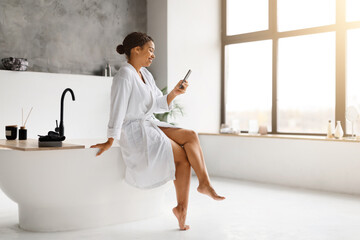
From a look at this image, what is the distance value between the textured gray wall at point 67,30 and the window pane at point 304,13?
5.50ft

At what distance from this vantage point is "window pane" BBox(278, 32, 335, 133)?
4844 millimetres

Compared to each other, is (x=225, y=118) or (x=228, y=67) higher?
(x=228, y=67)

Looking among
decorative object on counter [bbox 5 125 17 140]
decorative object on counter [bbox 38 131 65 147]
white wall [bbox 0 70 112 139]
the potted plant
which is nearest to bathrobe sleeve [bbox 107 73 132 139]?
decorative object on counter [bbox 38 131 65 147]

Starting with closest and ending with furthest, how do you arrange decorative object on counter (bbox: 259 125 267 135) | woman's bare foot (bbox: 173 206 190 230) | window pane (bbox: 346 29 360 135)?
woman's bare foot (bbox: 173 206 190 230) → window pane (bbox: 346 29 360 135) → decorative object on counter (bbox: 259 125 267 135)

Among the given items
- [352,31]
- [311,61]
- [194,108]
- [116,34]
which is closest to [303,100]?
[311,61]

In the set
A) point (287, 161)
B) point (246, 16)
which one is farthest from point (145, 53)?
point (246, 16)

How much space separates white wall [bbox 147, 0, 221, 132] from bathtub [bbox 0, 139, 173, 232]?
2.53m

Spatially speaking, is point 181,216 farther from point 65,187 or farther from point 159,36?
point 159,36

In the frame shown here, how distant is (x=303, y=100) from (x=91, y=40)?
2493 millimetres

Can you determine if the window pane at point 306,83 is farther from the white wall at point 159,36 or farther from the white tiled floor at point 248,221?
the white wall at point 159,36

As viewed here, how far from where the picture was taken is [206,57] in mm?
5629

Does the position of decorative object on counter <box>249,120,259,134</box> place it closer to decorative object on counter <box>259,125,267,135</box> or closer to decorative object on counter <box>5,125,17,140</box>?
decorative object on counter <box>259,125,267,135</box>

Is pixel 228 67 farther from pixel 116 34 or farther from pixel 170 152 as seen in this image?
pixel 170 152

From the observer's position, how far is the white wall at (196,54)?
5.31m
